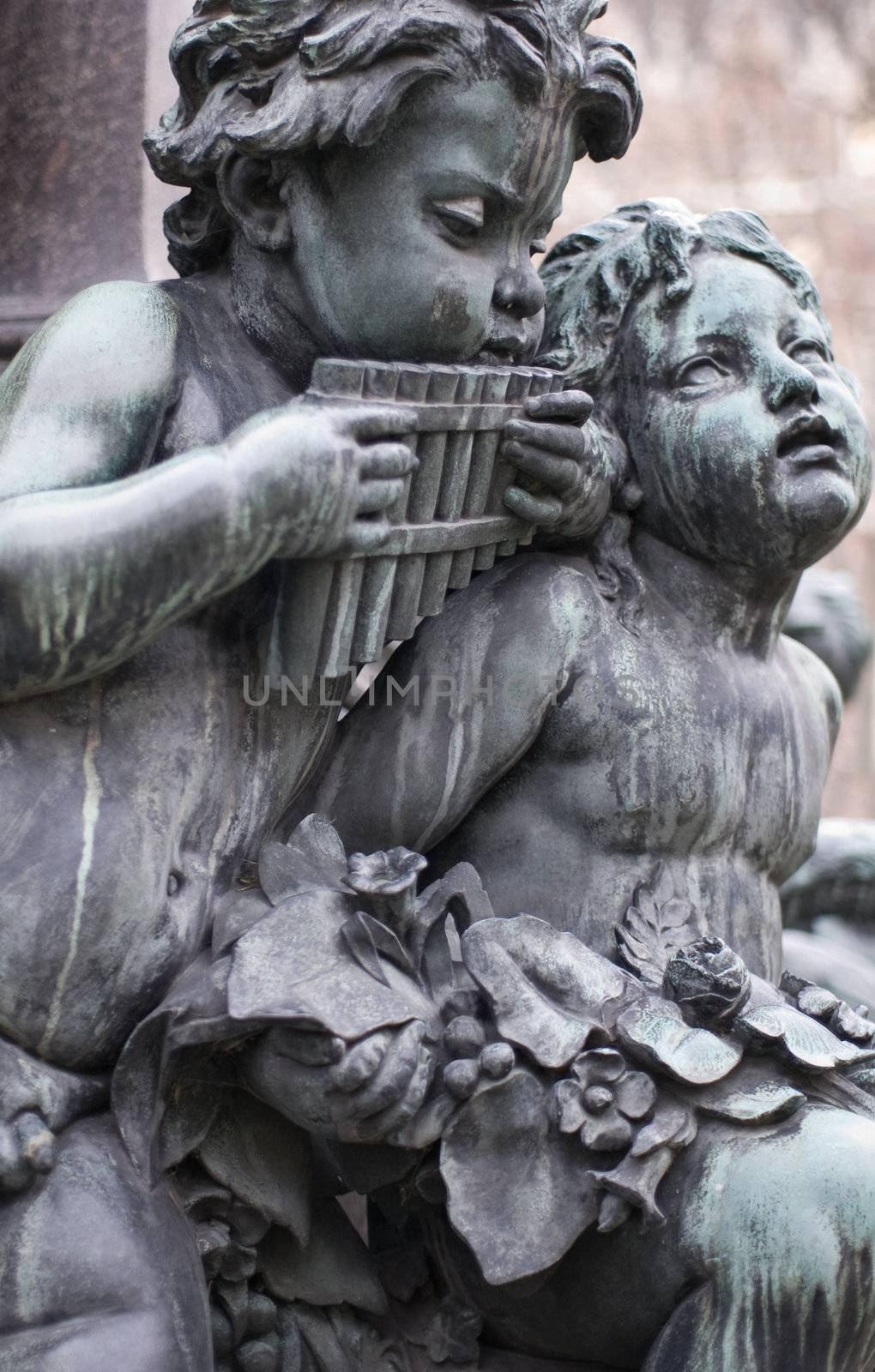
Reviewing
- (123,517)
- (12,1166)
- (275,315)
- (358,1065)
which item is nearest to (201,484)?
(123,517)

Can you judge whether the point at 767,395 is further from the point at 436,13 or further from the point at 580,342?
the point at 436,13

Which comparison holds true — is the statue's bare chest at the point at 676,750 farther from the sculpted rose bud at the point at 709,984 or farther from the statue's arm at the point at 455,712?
the sculpted rose bud at the point at 709,984

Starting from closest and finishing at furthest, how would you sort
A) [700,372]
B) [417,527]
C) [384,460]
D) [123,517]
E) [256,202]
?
[123,517], [384,460], [417,527], [256,202], [700,372]

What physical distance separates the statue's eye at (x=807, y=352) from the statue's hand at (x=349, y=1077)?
91 cm

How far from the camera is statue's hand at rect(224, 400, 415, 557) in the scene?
1.85 meters

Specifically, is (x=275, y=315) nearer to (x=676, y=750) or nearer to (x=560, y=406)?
(x=560, y=406)

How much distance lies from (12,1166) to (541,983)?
1.81ft

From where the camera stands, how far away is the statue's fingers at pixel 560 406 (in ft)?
6.97

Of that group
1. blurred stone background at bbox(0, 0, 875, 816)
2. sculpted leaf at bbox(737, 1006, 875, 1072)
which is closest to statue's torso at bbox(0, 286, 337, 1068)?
sculpted leaf at bbox(737, 1006, 875, 1072)

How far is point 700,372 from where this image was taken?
88.8 inches

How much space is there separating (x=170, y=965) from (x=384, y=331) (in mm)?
703

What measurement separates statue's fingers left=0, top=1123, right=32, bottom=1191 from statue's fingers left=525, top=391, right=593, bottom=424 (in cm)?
93

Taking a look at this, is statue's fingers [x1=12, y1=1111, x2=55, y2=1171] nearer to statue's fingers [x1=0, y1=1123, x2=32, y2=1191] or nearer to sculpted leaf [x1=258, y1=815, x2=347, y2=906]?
statue's fingers [x1=0, y1=1123, x2=32, y2=1191]

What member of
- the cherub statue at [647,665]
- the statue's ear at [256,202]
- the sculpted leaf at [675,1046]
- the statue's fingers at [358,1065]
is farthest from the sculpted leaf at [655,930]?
the statue's ear at [256,202]
